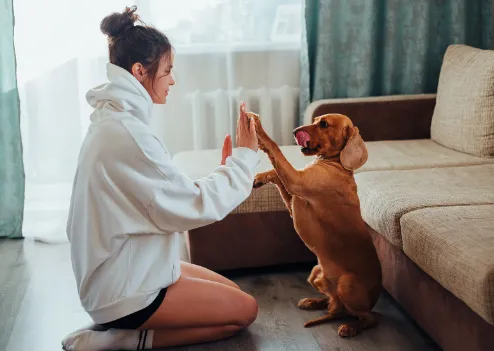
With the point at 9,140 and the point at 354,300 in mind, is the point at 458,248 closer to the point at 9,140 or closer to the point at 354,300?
the point at 354,300

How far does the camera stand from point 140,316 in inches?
81.1

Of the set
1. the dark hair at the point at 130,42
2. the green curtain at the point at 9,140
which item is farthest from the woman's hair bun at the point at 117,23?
the green curtain at the point at 9,140

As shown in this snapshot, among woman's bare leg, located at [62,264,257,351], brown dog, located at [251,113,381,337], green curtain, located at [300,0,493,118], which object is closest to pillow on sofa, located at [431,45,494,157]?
green curtain, located at [300,0,493,118]

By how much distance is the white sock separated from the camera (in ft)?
6.91

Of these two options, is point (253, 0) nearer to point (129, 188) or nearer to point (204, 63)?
point (204, 63)

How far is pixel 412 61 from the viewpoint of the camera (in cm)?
355

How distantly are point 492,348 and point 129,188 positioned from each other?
1.05 m

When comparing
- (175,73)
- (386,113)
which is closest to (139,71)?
(175,73)

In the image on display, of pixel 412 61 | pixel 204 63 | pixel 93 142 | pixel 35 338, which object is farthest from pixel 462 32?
pixel 35 338

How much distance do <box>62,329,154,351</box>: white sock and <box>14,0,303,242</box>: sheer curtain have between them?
1321 mm

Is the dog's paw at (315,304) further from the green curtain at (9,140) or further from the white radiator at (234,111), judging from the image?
the green curtain at (9,140)

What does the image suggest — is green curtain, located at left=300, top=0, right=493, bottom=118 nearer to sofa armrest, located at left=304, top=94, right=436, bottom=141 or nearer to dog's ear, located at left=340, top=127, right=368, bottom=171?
sofa armrest, located at left=304, top=94, right=436, bottom=141

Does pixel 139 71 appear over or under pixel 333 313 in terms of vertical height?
over

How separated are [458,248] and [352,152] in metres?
0.51
